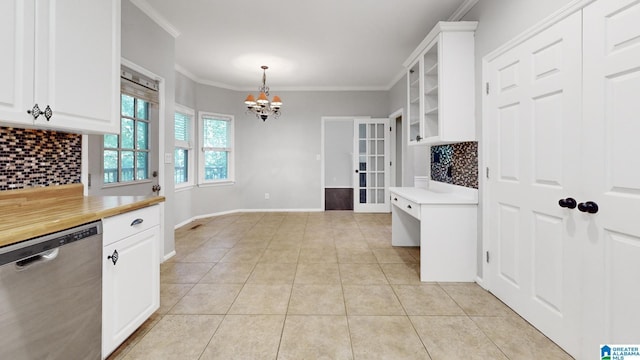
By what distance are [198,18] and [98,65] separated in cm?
183

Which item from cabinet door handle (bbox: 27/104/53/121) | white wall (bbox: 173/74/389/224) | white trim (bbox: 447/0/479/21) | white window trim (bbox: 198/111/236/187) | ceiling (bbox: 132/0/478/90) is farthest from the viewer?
white wall (bbox: 173/74/389/224)

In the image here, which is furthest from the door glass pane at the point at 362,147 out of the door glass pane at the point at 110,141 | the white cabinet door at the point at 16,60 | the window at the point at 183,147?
the white cabinet door at the point at 16,60

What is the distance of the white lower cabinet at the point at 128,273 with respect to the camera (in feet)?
5.03

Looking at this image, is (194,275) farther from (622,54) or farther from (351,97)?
(351,97)

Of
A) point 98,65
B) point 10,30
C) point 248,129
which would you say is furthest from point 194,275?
point 248,129

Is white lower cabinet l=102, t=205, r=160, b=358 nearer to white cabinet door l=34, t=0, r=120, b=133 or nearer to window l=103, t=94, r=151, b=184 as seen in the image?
white cabinet door l=34, t=0, r=120, b=133

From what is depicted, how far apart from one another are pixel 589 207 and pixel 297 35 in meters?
3.43

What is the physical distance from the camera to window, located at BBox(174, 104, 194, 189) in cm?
517

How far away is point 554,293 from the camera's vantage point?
5.95ft

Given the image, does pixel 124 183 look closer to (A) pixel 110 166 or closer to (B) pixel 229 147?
(A) pixel 110 166

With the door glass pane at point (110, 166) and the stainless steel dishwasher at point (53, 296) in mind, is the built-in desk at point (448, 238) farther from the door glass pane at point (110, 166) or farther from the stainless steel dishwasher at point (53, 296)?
the door glass pane at point (110, 166)

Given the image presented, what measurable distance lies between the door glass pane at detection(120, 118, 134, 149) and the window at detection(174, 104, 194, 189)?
2.17 metres

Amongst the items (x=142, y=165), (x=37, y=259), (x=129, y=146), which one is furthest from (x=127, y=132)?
(x=37, y=259)

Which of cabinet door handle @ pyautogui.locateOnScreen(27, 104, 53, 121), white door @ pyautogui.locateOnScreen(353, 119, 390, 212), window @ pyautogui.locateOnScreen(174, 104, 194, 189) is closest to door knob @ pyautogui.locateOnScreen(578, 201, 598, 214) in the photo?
cabinet door handle @ pyautogui.locateOnScreen(27, 104, 53, 121)
